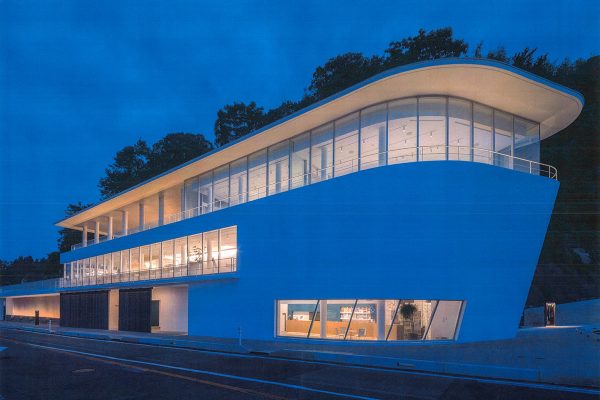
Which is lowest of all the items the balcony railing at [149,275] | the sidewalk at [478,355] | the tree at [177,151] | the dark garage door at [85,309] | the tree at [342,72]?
the dark garage door at [85,309]

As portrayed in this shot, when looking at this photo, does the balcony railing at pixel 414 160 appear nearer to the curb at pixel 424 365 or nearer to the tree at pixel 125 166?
the curb at pixel 424 365

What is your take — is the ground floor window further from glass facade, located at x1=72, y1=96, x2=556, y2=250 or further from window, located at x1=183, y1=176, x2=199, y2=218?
window, located at x1=183, y1=176, x2=199, y2=218

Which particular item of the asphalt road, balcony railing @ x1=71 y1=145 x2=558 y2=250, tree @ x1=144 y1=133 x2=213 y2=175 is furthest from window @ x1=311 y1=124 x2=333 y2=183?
tree @ x1=144 y1=133 x2=213 y2=175

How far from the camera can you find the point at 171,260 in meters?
34.6

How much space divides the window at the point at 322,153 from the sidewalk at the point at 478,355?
8324 millimetres

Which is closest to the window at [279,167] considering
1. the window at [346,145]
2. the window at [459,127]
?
the window at [346,145]

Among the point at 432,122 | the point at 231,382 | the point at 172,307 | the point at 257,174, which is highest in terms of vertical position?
the point at 432,122

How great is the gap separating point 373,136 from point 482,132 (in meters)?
4.93

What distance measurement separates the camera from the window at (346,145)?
2295 cm

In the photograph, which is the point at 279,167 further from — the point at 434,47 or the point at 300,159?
the point at 434,47

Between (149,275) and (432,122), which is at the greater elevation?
(432,122)

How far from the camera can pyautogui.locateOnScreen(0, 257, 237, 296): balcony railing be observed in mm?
28094

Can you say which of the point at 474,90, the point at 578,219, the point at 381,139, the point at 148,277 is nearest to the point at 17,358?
the point at 148,277

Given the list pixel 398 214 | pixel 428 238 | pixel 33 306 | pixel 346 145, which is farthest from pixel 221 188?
pixel 33 306
